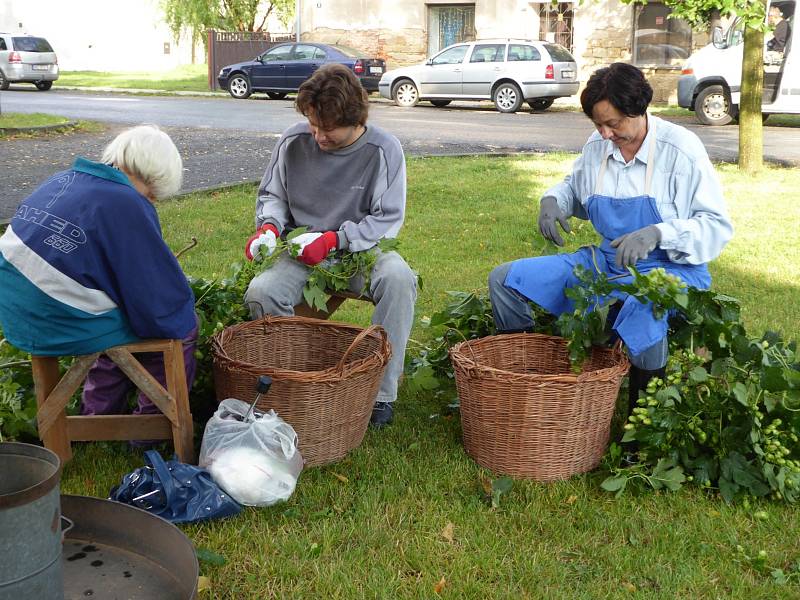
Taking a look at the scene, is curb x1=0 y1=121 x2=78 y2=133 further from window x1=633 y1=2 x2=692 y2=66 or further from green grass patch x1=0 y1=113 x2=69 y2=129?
window x1=633 y1=2 x2=692 y2=66

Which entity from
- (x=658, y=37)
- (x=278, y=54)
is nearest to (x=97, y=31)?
(x=278, y=54)

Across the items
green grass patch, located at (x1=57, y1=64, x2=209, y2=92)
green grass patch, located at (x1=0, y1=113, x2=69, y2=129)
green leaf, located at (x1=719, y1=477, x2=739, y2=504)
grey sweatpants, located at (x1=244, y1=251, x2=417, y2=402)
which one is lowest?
green leaf, located at (x1=719, y1=477, x2=739, y2=504)

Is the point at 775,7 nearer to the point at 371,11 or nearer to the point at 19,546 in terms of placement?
the point at 371,11

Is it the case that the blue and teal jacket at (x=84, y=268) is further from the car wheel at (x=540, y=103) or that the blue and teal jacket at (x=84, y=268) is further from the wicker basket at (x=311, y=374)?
the car wheel at (x=540, y=103)

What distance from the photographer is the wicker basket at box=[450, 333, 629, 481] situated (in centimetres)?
311

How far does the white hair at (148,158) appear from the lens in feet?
9.73

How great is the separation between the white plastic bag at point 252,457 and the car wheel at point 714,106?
538 inches

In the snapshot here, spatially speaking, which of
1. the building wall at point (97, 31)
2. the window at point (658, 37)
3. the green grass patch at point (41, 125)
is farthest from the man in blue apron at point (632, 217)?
the building wall at point (97, 31)

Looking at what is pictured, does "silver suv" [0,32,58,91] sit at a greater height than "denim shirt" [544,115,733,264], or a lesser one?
greater

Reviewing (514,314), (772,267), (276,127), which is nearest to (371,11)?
(276,127)

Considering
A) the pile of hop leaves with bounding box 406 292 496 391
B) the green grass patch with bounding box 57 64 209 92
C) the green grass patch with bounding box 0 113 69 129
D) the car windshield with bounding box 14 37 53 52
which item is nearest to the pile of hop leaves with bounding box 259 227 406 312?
the pile of hop leaves with bounding box 406 292 496 391

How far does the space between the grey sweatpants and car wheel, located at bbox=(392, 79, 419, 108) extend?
15781mm

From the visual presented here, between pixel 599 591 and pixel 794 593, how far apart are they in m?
0.55

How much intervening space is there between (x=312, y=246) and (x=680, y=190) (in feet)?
4.66
